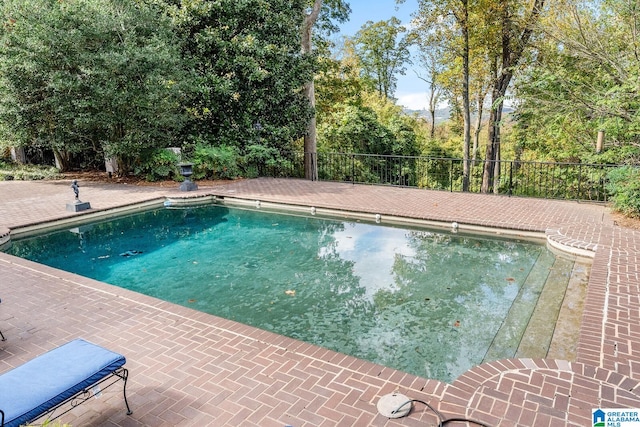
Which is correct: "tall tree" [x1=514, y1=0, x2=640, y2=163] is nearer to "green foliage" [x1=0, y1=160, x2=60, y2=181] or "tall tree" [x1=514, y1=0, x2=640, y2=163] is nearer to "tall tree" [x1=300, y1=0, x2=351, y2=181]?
"tall tree" [x1=300, y1=0, x2=351, y2=181]

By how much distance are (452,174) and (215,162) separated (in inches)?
268

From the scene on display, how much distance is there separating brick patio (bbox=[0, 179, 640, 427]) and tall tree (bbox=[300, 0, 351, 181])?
9.12 metres

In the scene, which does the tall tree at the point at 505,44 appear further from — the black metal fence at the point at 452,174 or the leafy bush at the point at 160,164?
the leafy bush at the point at 160,164

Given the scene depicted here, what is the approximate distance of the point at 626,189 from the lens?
7254 mm

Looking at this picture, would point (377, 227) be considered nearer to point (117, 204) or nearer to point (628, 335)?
point (628, 335)

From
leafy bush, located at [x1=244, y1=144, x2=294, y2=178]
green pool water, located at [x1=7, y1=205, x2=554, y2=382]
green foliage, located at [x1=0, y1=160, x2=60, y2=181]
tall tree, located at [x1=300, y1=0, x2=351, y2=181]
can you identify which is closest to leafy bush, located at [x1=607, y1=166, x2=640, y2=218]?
green pool water, located at [x1=7, y1=205, x2=554, y2=382]

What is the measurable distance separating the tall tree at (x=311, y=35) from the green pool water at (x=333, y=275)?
5523 mm

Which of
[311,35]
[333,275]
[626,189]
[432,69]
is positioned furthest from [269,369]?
[432,69]

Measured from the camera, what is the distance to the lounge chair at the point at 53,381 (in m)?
2.14

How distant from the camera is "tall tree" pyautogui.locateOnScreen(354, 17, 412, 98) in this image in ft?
78.1

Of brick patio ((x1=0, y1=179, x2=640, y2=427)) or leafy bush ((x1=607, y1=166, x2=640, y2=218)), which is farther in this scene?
leafy bush ((x1=607, y1=166, x2=640, y2=218))

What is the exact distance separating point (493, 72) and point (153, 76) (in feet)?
38.0

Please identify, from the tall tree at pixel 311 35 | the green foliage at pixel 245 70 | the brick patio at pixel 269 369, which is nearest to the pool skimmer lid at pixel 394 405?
the brick patio at pixel 269 369

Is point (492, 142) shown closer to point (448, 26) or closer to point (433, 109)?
point (448, 26)
